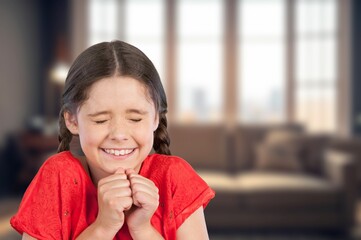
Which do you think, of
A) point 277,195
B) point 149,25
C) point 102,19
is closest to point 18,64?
point 102,19

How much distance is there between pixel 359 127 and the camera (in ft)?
21.1

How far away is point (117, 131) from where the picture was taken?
24.7 inches

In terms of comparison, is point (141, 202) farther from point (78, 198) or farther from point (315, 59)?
→ point (315, 59)

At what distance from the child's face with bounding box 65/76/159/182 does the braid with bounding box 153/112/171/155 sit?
0.07m

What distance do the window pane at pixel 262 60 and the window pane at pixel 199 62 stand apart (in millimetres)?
268

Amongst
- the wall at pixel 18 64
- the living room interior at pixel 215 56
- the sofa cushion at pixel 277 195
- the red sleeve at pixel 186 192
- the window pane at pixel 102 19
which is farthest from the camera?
the window pane at pixel 102 19

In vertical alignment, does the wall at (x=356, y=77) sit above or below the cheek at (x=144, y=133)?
below

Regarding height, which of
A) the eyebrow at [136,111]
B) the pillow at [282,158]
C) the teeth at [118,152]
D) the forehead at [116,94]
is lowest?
the pillow at [282,158]

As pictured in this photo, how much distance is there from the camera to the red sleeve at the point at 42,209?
67cm

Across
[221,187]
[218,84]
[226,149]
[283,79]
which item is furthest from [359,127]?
[221,187]

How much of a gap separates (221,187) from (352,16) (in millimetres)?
3457

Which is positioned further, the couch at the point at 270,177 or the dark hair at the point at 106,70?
the couch at the point at 270,177

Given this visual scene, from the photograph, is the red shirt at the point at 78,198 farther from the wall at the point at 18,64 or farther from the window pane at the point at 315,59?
the window pane at the point at 315,59

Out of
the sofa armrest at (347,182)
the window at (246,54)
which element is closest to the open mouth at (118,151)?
the sofa armrest at (347,182)
